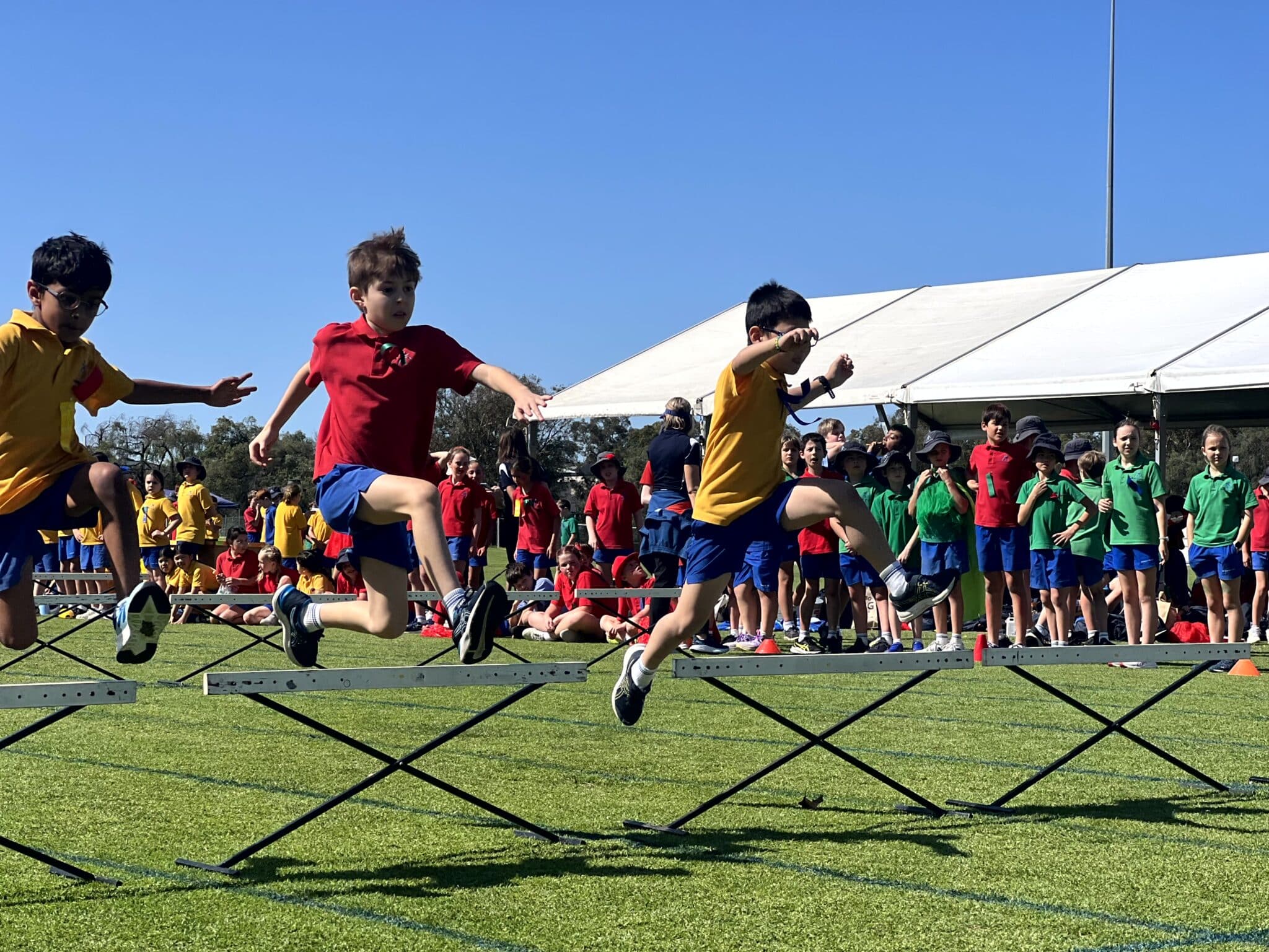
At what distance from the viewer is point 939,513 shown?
12719 millimetres

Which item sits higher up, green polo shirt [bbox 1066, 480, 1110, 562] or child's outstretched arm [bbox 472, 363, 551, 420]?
child's outstretched arm [bbox 472, 363, 551, 420]

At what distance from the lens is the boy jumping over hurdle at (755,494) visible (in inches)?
244

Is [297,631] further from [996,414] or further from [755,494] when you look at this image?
[996,414]

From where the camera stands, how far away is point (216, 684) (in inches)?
195

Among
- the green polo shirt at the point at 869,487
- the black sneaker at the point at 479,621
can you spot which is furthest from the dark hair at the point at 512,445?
the black sneaker at the point at 479,621

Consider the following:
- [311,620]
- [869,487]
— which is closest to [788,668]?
[311,620]

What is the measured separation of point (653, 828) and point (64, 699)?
2392 mm

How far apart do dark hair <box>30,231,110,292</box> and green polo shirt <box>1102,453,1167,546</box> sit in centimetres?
Result: 922

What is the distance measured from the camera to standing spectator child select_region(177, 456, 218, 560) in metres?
18.5

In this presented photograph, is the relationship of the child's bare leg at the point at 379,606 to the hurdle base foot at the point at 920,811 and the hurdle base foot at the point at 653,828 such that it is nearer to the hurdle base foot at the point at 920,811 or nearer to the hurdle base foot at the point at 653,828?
the hurdle base foot at the point at 653,828

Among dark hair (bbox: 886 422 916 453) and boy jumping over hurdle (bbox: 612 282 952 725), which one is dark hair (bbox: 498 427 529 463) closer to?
dark hair (bbox: 886 422 916 453)

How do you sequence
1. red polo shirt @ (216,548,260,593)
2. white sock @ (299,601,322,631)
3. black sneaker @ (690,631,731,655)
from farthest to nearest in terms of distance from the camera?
red polo shirt @ (216,548,260,593) < black sneaker @ (690,631,731,655) < white sock @ (299,601,322,631)

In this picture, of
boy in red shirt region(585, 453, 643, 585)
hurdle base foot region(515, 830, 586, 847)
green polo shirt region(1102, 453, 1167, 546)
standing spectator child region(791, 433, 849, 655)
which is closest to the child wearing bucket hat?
standing spectator child region(791, 433, 849, 655)

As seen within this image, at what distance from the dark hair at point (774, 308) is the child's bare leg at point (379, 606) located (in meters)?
1.84
